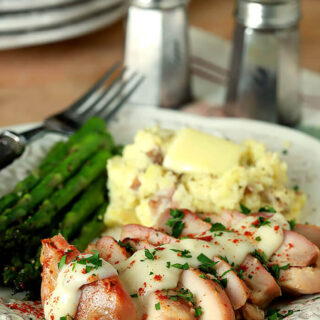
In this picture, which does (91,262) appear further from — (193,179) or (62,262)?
(193,179)

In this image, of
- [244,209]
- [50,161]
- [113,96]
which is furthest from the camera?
[113,96]

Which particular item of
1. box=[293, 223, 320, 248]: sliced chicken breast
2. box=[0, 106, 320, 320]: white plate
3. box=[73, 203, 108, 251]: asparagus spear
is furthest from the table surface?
box=[293, 223, 320, 248]: sliced chicken breast

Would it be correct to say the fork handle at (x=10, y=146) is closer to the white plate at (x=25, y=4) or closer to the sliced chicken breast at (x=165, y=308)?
the sliced chicken breast at (x=165, y=308)

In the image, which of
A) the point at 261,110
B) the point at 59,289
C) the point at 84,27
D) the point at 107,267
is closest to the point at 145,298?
the point at 107,267

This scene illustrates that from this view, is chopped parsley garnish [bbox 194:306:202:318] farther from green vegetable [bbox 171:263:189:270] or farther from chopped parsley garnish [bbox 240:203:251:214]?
chopped parsley garnish [bbox 240:203:251:214]

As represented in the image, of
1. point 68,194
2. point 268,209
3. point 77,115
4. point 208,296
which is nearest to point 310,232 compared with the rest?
point 268,209

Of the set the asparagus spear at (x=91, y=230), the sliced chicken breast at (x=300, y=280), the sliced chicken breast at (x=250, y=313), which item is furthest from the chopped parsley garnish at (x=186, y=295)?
the asparagus spear at (x=91, y=230)
